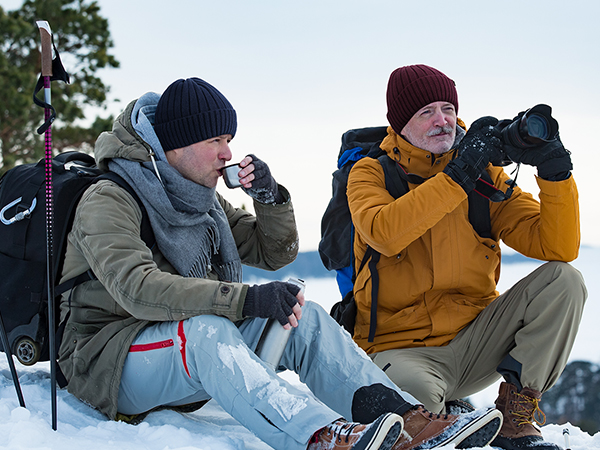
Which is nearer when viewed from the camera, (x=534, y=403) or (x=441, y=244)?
(x=534, y=403)

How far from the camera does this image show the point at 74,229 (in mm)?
2604

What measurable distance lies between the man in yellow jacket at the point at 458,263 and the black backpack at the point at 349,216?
0.15ft

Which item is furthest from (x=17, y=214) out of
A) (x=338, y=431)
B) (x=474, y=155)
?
(x=474, y=155)

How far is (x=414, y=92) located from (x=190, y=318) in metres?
1.94

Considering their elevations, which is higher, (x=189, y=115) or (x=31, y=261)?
(x=189, y=115)

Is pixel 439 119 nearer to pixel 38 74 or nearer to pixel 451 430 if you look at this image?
pixel 451 430

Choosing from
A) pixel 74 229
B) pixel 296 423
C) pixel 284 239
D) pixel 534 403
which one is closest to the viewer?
pixel 296 423

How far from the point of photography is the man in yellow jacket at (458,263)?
290 centimetres

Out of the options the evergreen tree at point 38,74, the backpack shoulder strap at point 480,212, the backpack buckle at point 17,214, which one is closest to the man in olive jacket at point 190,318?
the backpack buckle at point 17,214

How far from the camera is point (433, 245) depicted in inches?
Answer: 126

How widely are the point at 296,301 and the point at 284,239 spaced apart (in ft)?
3.23

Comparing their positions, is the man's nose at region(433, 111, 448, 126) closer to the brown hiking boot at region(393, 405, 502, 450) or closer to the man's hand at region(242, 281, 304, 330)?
the man's hand at region(242, 281, 304, 330)

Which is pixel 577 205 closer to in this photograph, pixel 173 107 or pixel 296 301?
pixel 296 301

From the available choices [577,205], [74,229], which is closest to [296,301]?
[74,229]
